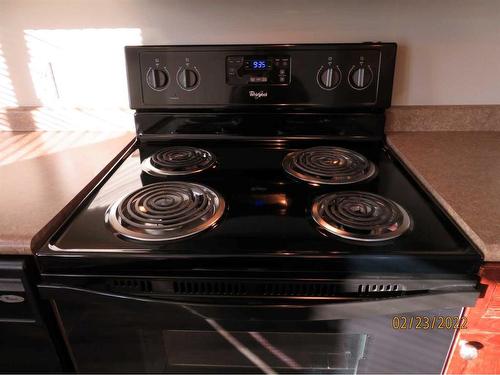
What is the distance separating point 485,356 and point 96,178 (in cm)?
97

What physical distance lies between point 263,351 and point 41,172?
70 centimetres

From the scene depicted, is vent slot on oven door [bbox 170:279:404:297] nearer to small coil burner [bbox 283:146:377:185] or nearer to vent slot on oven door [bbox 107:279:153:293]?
vent slot on oven door [bbox 107:279:153:293]

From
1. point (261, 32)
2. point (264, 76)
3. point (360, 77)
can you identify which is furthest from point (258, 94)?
point (360, 77)

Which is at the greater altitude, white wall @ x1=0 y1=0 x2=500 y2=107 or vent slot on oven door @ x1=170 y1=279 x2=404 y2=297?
white wall @ x1=0 y1=0 x2=500 y2=107

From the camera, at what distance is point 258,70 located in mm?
1140

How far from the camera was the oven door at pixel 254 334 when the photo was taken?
0.74 m

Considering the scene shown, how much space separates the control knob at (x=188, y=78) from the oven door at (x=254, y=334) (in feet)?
2.15

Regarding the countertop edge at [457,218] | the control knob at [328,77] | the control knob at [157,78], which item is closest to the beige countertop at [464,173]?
the countertop edge at [457,218]

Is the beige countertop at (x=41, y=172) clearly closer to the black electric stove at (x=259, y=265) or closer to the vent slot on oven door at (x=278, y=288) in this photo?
the black electric stove at (x=259, y=265)

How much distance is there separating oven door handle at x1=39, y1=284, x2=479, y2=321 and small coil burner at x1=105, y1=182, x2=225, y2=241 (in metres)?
0.13

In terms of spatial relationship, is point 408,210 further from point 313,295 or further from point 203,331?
point 203,331

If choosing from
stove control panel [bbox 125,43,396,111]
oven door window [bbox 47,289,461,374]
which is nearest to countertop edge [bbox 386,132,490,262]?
oven door window [bbox 47,289,461,374]

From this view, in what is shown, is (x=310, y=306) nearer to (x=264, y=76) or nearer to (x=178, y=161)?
(x=178, y=161)

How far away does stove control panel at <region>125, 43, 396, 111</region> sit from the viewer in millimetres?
1117
